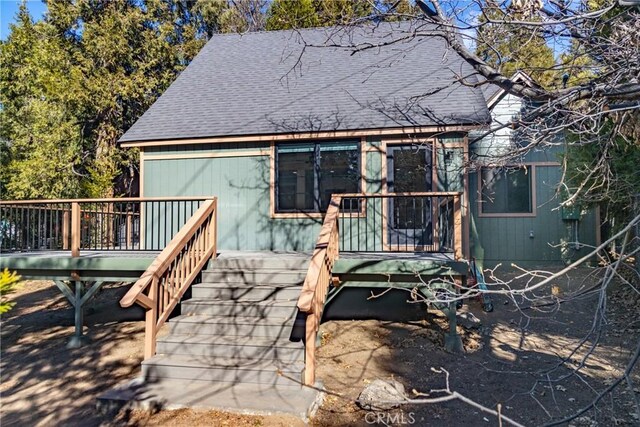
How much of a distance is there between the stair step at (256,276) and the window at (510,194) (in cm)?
641

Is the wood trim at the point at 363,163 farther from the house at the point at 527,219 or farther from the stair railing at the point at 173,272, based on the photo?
→ the house at the point at 527,219

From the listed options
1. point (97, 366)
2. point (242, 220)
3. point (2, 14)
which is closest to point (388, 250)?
point (242, 220)

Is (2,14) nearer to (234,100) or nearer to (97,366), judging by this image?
(234,100)

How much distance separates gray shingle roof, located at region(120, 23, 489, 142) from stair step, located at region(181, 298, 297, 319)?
378cm

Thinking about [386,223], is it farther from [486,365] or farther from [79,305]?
[79,305]

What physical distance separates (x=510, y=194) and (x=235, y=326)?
8.17m

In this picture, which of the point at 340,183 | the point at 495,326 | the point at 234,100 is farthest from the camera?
the point at 234,100

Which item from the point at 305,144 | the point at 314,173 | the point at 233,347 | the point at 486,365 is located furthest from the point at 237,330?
the point at 305,144

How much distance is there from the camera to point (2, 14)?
597 inches

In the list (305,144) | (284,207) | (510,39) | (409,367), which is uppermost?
(510,39)

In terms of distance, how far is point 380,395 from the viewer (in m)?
4.27

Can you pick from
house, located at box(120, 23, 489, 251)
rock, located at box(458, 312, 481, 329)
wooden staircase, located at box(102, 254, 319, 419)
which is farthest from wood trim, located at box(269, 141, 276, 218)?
rock, located at box(458, 312, 481, 329)

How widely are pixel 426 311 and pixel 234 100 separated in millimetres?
5988

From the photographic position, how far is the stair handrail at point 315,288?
14.5ft
